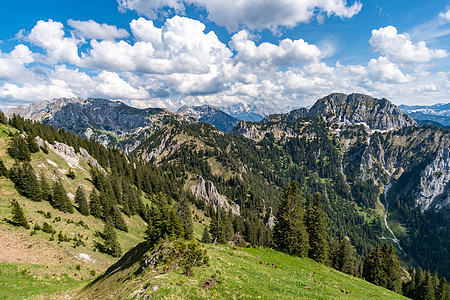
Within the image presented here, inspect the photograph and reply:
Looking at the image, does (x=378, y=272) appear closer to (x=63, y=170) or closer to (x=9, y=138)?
(x=63, y=170)

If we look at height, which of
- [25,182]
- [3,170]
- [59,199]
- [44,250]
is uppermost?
[3,170]

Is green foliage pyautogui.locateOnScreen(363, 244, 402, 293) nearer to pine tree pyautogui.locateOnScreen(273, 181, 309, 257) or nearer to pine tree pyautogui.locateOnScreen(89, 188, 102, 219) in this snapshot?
pine tree pyautogui.locateOnScreen(273, 181, 309, 257)

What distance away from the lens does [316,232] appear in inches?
1957

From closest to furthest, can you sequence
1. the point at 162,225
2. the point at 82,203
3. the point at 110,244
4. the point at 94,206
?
the point at 162,225 < the point at 110,244 < the point at 82,203 < the point at 94,206

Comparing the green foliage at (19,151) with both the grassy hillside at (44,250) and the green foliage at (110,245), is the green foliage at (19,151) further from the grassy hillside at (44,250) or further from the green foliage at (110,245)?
the green foliage at (110,245)

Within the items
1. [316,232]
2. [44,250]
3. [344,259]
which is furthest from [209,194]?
[44,250]

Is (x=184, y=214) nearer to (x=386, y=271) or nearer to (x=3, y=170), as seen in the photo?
(x=3, y=170)

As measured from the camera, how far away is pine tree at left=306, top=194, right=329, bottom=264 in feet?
160

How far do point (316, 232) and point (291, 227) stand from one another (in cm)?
988

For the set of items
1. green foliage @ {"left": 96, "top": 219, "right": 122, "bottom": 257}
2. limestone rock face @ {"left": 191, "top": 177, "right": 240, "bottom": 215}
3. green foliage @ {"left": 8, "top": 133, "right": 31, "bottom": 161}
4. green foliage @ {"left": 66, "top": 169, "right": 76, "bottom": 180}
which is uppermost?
green foliage @ {"left": 8, "top": 133, "right": 31, "bottom": 161}

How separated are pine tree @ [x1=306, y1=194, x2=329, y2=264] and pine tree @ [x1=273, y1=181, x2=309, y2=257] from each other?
376 centimetres

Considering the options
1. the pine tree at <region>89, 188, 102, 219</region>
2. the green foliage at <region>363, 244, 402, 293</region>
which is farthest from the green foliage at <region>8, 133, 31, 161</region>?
the green foliage at <region>363, 244, 402, 293</region>

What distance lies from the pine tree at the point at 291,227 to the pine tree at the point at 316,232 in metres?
3.76

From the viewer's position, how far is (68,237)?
4609cm
